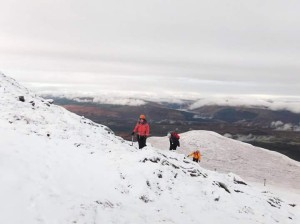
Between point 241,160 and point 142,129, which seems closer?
point 142,129

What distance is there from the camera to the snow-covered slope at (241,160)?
173 ft

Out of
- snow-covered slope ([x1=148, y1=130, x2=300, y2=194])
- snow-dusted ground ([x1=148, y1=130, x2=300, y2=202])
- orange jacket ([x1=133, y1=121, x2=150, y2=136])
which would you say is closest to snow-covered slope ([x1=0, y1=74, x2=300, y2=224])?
orange jacket ([x1=133, y1=121, x2=150, y2=136])

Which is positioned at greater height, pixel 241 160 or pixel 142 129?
pixel 142 129

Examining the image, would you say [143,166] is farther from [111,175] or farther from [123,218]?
[123,218]

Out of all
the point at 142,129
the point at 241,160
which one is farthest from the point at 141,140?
the point at 241,160

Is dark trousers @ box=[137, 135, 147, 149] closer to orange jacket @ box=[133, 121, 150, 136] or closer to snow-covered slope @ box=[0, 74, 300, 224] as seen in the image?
orange jacket @ box=[133, 121, 150, 136]

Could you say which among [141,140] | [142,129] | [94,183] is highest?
[142,129]

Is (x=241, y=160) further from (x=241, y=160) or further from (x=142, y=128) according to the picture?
(x=142, y=128)

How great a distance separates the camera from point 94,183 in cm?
1962

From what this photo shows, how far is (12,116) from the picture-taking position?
1040 inches

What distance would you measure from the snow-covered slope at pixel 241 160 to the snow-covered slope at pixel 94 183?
24000 millimetres

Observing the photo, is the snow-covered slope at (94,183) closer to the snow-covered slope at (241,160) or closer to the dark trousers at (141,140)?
the dark trousers at (141,140)

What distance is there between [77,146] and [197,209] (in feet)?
29.8

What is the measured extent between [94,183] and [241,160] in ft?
145
